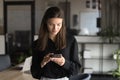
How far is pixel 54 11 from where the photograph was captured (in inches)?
61.7

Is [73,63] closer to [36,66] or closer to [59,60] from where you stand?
[59,60]

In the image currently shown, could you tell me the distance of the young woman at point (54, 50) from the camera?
1532 mm

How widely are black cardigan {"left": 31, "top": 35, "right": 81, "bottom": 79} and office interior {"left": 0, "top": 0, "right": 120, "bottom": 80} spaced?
Result: 18.6ft

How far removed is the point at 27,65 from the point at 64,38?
1957 mm

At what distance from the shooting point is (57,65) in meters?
1.56

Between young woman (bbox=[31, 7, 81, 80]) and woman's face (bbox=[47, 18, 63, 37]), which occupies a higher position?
woman's face (bbox=[47, 18, 63, 37])

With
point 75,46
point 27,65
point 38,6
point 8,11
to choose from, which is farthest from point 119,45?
point 75,46

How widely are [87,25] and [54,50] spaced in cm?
630

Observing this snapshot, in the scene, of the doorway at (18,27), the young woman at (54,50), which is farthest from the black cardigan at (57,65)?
the doorway at (18,27)

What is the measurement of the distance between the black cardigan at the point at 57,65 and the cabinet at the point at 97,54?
5.98 meters

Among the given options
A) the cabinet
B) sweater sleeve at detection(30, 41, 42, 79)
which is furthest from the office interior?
sweater sleeve at detection(30, 41, 42, 79)

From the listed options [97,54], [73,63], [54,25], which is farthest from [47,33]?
[97,54]

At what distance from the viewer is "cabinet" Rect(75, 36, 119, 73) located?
25.0ft

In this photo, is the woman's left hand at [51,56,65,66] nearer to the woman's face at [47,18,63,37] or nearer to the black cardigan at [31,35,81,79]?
the black cardigan at [31,35,81,79]
